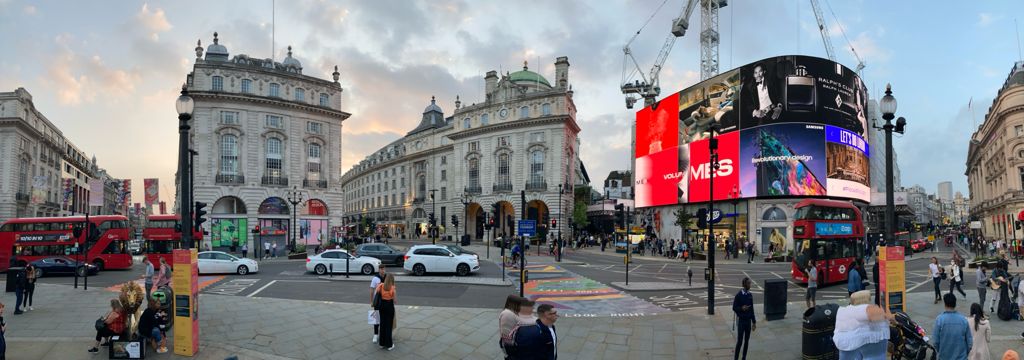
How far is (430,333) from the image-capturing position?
39.5 feet

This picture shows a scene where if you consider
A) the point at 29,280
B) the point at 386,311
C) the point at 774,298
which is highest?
the point at 29,280

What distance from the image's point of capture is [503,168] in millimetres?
70625

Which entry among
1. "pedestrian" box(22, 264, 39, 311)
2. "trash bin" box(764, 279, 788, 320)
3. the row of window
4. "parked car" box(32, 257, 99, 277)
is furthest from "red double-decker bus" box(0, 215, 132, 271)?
"trash bin" box(764, 279, 788, 320)

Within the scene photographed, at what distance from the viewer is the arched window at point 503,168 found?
7025 cm

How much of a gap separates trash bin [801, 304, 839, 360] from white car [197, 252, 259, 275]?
79.1 feet

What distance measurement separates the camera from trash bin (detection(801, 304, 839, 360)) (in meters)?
9.05

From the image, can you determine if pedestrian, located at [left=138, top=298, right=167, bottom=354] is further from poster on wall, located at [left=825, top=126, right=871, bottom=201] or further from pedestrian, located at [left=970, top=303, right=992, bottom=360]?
poster on wall, located at [left=825, top=126, right=871, bottom=201]

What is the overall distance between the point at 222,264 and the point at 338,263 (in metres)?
5.57

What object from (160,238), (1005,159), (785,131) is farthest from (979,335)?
(1005,159)

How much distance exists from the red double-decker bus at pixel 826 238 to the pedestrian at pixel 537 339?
18.4 metres

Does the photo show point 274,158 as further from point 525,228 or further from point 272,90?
point 525,228

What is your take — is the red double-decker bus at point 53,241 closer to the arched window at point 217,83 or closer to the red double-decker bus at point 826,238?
the arched window at point 217,83

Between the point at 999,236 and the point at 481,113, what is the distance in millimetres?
61637

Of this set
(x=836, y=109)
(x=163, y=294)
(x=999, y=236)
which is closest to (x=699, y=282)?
(x=163, y=294)
